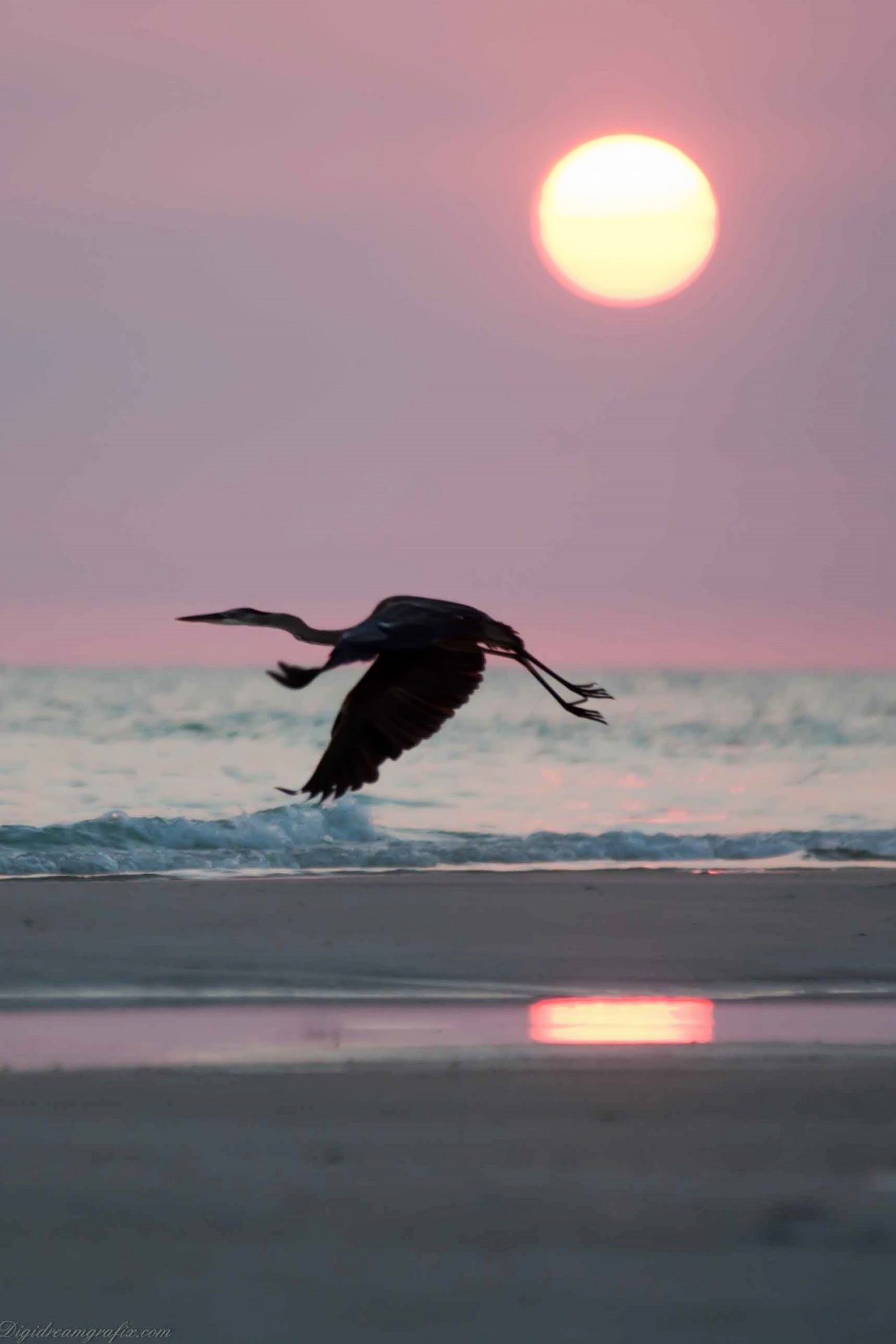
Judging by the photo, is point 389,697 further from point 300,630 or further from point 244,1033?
point 244,1033

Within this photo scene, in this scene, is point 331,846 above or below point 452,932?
above

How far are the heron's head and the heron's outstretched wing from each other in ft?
1.56

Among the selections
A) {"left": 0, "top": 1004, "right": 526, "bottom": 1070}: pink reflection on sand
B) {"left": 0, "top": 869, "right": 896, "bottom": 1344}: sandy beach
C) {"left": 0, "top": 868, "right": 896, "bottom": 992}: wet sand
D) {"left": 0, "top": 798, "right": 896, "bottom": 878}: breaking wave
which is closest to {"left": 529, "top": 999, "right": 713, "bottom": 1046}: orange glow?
{"left": 0, "top": 1004, "right": 526, "bottom": 1070}: pink reflection on sand

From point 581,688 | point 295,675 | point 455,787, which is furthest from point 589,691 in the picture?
point 455,787

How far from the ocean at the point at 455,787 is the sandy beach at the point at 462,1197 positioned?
26.2 feet

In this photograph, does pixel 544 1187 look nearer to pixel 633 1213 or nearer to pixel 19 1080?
pixel 633 1213

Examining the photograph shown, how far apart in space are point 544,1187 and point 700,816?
17.6 m

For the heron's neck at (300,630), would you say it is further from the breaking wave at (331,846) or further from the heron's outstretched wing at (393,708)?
the breaking wave at (331,846)

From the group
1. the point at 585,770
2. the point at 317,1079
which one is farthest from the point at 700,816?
the point at 317,1079

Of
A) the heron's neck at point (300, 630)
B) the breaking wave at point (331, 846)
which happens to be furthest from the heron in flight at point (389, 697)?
the breaking wave at point (331, 846)

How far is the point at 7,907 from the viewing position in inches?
500

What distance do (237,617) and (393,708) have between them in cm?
73

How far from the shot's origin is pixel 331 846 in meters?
19.1

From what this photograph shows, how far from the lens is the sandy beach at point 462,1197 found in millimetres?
4980
